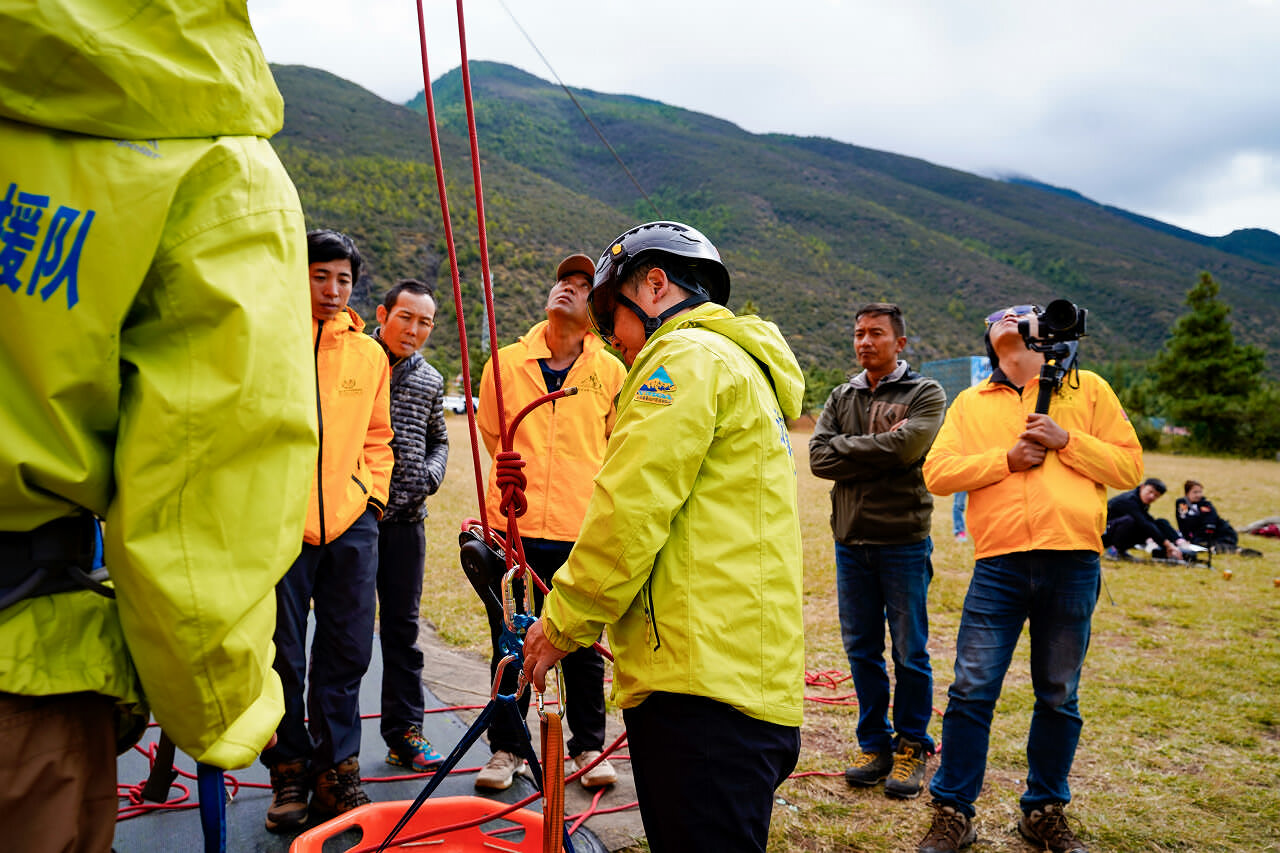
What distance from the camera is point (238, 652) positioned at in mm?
1215

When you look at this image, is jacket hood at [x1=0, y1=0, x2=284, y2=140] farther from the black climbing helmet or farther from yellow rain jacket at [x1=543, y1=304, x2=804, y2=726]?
the black climbing helmet

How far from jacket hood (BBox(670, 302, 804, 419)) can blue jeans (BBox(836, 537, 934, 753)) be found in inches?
85.1

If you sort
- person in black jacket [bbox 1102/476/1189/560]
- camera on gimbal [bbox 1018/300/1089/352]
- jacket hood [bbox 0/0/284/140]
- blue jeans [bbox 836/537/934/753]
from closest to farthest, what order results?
jacket hood [bbox 0/0/284/140] < camera on gimbal [bbox 1018/300/1089/352] < blue jeans [bbox 836/537/934/753] < person in black jacket [bbox 1102/476/1189/560]

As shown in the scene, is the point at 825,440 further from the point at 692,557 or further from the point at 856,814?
the point at 692,557

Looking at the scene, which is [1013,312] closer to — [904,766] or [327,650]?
[904,766]

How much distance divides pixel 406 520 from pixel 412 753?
43.2 inches

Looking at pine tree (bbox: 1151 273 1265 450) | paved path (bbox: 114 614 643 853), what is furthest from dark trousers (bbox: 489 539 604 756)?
pine tree (bbox: 1151 273 1265 450)

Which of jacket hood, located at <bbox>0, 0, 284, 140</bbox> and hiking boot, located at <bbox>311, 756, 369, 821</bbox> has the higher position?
jacket hood, located at <bbox>0, 0, 284, 140</bbox>

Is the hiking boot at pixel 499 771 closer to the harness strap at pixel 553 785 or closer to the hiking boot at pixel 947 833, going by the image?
the harness strap at pixel 553 785

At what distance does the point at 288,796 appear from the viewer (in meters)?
3.19

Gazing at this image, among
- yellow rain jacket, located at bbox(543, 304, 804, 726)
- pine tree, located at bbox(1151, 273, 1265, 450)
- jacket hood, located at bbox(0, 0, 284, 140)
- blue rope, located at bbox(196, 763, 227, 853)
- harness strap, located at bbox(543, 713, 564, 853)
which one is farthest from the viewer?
pine tree, located at bbox(1151, 273, 1265, 450)

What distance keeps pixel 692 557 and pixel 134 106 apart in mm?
1385

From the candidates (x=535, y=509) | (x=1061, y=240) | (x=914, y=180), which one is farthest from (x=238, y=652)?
(x=914, y=180)

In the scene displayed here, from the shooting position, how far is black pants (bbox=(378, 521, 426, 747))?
3850mm
